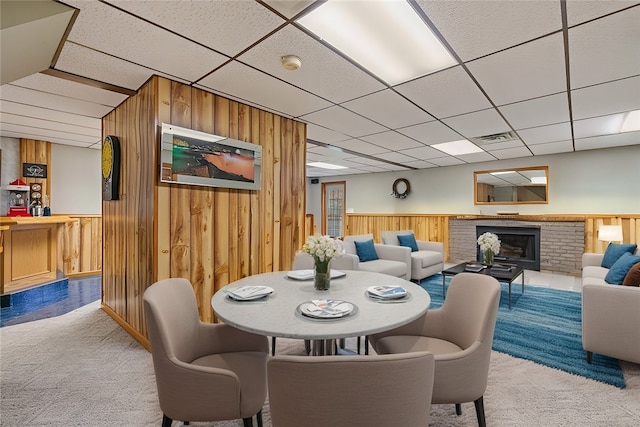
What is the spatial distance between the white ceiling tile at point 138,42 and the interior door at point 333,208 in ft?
23.9

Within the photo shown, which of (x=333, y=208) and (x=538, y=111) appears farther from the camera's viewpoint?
Result: (x=333, y=208)

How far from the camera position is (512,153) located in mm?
5676

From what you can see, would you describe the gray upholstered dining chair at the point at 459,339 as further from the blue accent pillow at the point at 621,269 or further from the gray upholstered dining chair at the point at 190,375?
the blue accent pillow at the point at 621,269

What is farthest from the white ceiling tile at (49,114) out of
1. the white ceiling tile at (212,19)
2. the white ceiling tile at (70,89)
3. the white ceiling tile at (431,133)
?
the white ceiling tile at (431,133)

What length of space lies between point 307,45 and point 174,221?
1789 mm

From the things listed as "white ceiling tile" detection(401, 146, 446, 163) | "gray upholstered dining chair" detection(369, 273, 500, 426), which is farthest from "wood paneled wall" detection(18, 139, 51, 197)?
"white ceiling tile" detection(401, 146, 446, 163)

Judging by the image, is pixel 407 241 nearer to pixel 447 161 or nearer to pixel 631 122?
pixel 447 161

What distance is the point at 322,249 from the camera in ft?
6.20

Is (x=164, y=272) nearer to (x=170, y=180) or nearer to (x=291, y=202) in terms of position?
(x=170, y=180)

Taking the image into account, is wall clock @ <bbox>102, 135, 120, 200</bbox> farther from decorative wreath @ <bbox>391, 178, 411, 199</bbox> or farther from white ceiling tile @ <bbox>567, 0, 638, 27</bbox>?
decorative wreath @ <bbox>391, 178, 411, 199</bbox>

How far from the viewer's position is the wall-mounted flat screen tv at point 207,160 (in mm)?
2545

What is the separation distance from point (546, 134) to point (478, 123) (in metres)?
1.33

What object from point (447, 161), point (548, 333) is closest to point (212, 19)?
point (548, 333)

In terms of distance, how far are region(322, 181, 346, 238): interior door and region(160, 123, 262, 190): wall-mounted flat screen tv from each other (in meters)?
6.44
